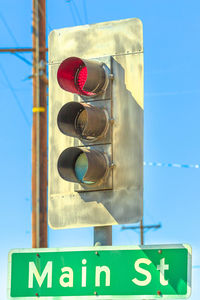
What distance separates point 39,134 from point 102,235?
12127 millimetres

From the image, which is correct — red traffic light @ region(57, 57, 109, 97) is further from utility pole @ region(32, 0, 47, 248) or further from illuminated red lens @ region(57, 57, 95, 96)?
utility pole @ region(32, 0, 47, 248)

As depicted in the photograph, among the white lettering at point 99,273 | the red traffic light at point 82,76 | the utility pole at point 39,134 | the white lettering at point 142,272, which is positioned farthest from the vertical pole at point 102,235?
the utility pole at point 39,134

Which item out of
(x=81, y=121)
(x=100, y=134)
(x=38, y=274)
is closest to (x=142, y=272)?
(x=38, y=274)

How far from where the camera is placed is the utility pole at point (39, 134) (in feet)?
59.2

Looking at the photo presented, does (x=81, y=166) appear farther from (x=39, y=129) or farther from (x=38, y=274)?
(x=39, y=129)

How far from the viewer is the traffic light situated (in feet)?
21.3

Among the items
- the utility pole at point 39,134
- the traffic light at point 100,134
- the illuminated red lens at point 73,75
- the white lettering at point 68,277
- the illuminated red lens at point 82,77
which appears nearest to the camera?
the traffic light at point 100,134

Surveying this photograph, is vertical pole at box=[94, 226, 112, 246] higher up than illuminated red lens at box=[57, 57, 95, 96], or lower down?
lower down

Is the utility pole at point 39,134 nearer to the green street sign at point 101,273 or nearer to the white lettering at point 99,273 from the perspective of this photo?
the green street sign at point 101,273

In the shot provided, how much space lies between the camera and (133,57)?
22.0 ft

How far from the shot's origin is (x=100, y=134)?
6.56 m

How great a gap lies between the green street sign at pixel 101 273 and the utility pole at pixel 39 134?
11066 millimetres

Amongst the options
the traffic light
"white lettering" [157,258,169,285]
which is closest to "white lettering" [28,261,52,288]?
the traffic light

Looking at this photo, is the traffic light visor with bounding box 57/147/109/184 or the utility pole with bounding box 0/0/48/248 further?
the utility pole with bounding box 0/0/48/248
